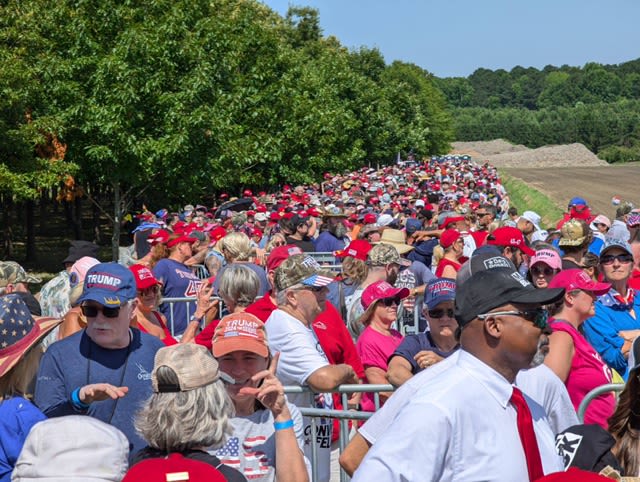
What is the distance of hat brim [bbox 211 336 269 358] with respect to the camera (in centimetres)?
450

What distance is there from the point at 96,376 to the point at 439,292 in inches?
83.8

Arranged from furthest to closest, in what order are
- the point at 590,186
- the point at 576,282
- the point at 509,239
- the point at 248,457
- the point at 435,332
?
1. the point at 590,186
2. the point at 509,239
3. the point at 576,282
4. the point at 435,332
5. the point at 248,457

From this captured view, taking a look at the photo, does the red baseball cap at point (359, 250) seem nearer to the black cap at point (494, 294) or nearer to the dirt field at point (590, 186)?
the black cap at point (494, 294)

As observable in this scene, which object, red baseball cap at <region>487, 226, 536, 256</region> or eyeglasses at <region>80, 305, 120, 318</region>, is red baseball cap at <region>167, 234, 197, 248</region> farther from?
eyeglasses at <region>80, 305, 120, 318</region>

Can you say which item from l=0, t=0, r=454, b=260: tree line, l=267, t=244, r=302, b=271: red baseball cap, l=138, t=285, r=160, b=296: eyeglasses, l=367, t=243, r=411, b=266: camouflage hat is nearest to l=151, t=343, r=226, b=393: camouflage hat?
l=138, t=285, r=160, b=296: eyeglasses

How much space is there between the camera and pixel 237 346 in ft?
14.8

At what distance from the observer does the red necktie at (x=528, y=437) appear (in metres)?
3.12

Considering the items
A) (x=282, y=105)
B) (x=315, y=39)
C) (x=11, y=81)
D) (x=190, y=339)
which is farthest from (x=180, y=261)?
(x=315, y=39)

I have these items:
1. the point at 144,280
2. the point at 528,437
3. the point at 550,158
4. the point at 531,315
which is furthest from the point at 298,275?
the point at 550,158

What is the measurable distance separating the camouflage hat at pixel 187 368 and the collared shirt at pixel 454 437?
95 cm

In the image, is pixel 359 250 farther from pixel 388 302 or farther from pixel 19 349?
pixel 19 349

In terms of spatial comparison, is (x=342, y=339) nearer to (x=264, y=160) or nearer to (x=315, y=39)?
(x=264, y=160)

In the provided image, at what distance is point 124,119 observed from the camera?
28.8 meters

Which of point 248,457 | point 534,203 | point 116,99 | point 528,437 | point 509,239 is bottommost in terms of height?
point 534,203
